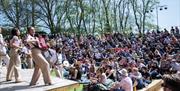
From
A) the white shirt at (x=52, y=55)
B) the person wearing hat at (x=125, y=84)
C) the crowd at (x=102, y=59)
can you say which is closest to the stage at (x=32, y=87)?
the crowd at (x=102, y=59)

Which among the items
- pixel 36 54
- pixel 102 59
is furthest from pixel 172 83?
pixel 102 59

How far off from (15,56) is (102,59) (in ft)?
52.2

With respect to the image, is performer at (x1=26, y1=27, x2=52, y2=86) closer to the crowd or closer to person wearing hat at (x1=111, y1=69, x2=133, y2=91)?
the crowd

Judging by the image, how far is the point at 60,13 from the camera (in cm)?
5616

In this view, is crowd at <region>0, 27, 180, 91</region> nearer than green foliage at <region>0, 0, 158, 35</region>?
Yes

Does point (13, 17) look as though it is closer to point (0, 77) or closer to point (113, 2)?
point (113, 2)

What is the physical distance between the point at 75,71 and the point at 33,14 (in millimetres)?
34144

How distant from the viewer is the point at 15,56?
11.8 meters

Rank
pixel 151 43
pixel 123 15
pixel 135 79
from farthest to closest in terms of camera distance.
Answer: pixel 123 15 < pixel 151 43 < pixel 135 79

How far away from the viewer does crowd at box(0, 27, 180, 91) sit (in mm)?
11695

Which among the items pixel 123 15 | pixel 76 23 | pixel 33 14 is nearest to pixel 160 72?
pixel 33 14

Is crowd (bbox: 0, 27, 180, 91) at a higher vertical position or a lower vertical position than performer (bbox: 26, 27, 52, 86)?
lower

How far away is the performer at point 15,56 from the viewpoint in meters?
11.3

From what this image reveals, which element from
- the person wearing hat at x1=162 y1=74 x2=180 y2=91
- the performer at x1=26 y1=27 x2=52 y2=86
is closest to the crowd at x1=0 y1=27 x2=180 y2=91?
the performer at x1=26 y1=27 x2=52 y2=86
